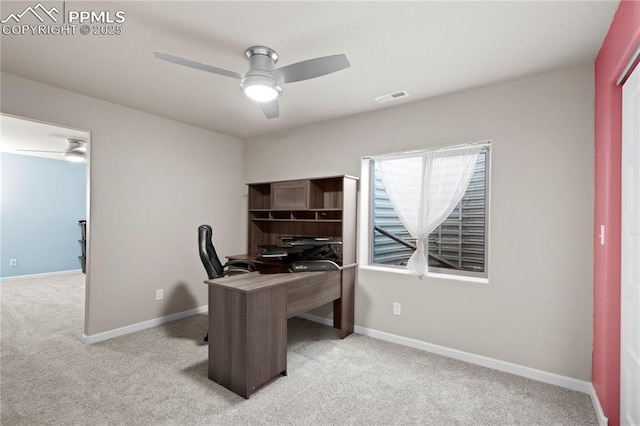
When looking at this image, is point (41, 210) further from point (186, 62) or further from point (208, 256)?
point (186, 62)

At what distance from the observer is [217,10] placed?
5.66ft

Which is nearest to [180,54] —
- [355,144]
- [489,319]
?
[355,144]

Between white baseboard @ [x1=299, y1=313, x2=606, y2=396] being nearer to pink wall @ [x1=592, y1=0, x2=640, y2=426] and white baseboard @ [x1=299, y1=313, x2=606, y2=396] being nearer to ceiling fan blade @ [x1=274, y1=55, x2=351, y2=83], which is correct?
pink wall @ [x1=592, y1=0, x2=640, y2=426]

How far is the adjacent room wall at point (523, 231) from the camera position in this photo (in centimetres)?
227

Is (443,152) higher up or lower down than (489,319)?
higher up

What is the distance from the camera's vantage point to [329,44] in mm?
2064

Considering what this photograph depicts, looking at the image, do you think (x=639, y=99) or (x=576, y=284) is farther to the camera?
(x=576, y=284)

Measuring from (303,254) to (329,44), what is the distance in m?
1.90

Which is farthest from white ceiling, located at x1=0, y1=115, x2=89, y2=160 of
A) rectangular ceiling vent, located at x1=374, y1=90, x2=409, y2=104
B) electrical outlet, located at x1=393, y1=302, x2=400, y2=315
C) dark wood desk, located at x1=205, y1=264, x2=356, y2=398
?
electrical outlet, located at x1=393, y1=302, x2=400, y2=315

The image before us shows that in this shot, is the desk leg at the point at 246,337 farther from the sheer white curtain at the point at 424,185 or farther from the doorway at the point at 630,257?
the doorway at the point at 630,257

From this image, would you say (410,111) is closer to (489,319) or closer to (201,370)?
(489,319)

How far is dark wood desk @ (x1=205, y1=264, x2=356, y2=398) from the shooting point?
7.05 ft

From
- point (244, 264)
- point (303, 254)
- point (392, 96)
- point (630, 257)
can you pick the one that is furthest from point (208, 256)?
point (630, 257)

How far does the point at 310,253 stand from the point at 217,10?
2.15 metres
